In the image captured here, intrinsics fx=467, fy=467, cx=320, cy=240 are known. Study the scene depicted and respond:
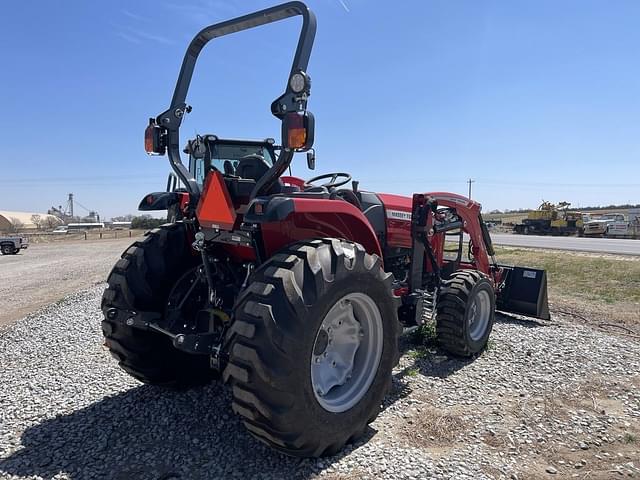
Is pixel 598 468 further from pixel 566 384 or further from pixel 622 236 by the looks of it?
pixel 622 236

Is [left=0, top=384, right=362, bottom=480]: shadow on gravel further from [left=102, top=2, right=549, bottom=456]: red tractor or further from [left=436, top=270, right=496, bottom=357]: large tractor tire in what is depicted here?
[left=436, top=270, right=496, bottom=357]: large tractor tire

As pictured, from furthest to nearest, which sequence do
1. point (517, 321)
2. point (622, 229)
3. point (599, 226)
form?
point (599, 226)
point (622, 229)
point (517, 321)

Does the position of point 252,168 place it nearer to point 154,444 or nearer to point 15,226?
point 154,444

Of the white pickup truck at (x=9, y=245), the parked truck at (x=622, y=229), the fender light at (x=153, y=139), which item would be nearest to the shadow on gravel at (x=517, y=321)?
the fender light at (x=153, y=139)

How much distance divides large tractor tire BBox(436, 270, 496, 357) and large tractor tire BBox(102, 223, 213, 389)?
7.84ft

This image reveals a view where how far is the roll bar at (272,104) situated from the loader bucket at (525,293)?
494cm

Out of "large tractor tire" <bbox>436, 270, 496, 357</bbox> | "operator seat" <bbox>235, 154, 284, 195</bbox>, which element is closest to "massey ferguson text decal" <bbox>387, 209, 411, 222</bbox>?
"large tractor tire" <bbox>436, 270, 496, 357</bbox>

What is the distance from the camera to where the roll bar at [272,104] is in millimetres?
2893

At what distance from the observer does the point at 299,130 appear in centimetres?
271

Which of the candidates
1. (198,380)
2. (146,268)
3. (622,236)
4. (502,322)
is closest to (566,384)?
(502,322)

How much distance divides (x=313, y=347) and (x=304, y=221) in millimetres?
935

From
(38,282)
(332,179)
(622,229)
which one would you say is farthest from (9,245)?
(622,229)

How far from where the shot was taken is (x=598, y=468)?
2.87 meters

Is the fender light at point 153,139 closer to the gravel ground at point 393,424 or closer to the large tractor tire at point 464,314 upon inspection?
the gravel ground at point 393,424
